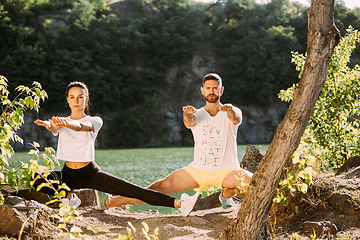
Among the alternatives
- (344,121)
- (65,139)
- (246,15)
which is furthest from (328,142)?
(246,15)

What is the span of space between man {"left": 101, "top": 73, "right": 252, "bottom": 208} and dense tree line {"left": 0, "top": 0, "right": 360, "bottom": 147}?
3474 centimetres

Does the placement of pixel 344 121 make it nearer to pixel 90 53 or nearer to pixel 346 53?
pixel 346 53

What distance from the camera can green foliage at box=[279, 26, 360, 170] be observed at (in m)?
6.38

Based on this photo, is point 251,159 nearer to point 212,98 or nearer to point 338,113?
point 338,113

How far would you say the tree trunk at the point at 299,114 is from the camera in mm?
2949

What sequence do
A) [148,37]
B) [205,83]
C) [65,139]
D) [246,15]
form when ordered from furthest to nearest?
1. [246,15]
2. [148,37]
3. [205,83]
4. [65,139]

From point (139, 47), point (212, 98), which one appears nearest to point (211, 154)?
point (212, 98)

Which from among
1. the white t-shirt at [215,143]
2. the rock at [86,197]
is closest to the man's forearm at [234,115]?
the white t-shirt at [215,143]

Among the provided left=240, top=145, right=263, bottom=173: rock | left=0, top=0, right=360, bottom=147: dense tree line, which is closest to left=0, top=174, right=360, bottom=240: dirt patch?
left=240, top=145, right=263, bottom=173: rock

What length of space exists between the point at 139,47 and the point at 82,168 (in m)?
44.8

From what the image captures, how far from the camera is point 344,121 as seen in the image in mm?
6500

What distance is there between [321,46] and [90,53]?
41.8 metres

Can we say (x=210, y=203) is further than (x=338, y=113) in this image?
No

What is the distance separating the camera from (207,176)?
4.37 m
